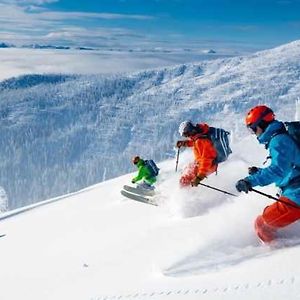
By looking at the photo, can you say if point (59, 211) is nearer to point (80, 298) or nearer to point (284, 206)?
point (80, 298)

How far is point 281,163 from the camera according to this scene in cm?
704

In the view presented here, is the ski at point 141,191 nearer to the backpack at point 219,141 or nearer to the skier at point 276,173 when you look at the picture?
the backpack at point 219,141

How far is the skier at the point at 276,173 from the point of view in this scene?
704 centimetres

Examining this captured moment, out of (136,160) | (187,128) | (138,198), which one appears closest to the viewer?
(187,128)

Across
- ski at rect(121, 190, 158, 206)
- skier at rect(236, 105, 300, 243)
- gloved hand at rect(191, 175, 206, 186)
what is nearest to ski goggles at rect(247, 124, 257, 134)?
skier at rect(236, 105, 300, 243)

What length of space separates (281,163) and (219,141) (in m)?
5.01

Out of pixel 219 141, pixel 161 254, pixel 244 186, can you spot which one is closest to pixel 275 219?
pixel 244 186

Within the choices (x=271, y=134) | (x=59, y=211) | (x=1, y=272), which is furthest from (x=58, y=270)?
(x=59, y=211)

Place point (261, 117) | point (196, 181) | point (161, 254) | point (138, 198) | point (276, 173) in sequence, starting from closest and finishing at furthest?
point (276, 173)
point (261, 117)
point (161, 254)
point (196, 181)
point (138, 198)

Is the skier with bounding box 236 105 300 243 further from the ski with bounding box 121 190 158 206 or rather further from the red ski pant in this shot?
the ski with bounding box 121 190 158 206

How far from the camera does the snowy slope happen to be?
22.1 feet

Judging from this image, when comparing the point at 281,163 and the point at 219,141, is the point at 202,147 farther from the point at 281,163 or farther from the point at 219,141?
the point at 281,163

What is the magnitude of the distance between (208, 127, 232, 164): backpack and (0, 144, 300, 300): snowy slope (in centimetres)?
79

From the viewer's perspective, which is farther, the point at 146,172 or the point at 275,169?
the point at 146,172
